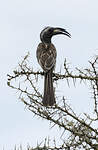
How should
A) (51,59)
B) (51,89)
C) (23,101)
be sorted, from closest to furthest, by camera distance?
(23,101)
(51,89)
(51,59)

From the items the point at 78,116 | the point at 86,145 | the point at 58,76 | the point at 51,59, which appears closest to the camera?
the point at 86,145

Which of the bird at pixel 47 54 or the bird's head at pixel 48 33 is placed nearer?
the bird at pixel 47 54

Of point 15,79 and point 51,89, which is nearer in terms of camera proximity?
point 15,79

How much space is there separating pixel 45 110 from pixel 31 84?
59cm

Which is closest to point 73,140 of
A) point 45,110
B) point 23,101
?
point 45,110

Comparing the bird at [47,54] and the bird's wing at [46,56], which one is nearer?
the bird at [47,54]

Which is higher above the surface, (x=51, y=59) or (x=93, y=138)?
(x=51, y=59)

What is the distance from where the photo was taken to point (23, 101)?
3.80m

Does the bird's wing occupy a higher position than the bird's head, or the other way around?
the bird's head

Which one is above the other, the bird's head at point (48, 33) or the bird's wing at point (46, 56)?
the bird's head at point (48, 33)

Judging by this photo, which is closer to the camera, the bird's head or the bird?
the bird

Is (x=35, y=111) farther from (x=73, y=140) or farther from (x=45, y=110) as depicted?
(x=73, y=140)

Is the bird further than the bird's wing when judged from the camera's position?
No

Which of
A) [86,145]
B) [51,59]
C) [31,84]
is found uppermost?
[51,59]
